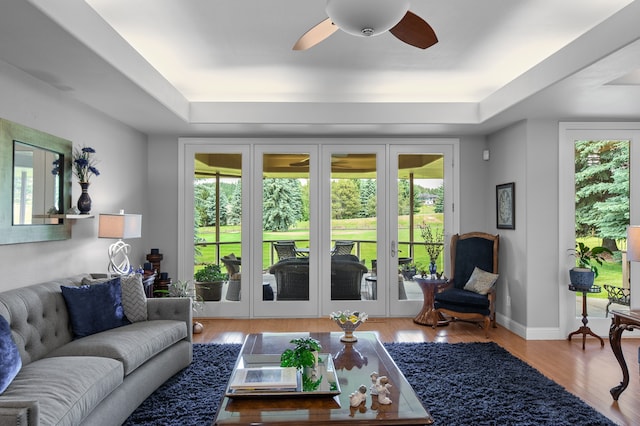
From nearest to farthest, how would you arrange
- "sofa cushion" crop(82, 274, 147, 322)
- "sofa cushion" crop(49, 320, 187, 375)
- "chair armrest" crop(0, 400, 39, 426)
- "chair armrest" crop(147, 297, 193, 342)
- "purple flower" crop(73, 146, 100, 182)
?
"chair armrest" crop(0, 400, 39, 426) → "sofa cushion" crop(49, 320, 187, 375) → "sofa cushion" crop(82, 274, 147, 322) → "chair armrest" crop(147, 297, 193, 342) → "purple flower" crop(73, 146, 100, 182)

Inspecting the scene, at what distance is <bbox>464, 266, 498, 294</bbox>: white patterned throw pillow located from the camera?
5335 millimetres

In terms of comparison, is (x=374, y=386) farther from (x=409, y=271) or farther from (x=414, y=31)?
(x=409, y=271)

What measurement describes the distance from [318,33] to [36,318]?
260cm

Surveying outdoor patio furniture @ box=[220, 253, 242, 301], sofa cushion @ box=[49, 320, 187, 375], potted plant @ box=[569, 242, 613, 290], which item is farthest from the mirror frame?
potted plant @ box=[569, 242, 613, 290]

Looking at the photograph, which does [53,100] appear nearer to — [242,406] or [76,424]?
[76,424]

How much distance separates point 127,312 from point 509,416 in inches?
117

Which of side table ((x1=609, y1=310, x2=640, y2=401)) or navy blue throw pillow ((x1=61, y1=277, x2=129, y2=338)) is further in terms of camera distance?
navy blue throw pillow ((x1=61, y1=277, x2=129, y2=338))

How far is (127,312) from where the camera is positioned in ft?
12.5

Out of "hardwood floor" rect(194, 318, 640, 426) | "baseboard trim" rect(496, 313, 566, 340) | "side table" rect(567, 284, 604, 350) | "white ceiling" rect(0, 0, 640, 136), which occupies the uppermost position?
"white ceiling" rect(0, 0, 640, 136)

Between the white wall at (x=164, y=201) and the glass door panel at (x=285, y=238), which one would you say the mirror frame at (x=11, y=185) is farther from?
the glass door panel at (x=285, y=238)

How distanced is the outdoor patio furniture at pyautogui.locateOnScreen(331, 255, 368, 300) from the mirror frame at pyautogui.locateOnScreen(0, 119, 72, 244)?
3.25 meters

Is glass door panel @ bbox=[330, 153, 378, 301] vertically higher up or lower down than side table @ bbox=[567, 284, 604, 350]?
A: higher up

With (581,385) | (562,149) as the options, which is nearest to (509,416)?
(581,385)

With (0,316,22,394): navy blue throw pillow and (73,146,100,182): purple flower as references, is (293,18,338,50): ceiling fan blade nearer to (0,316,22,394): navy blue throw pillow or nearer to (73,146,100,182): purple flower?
(0,316,22,394): navy blue throw pillow
